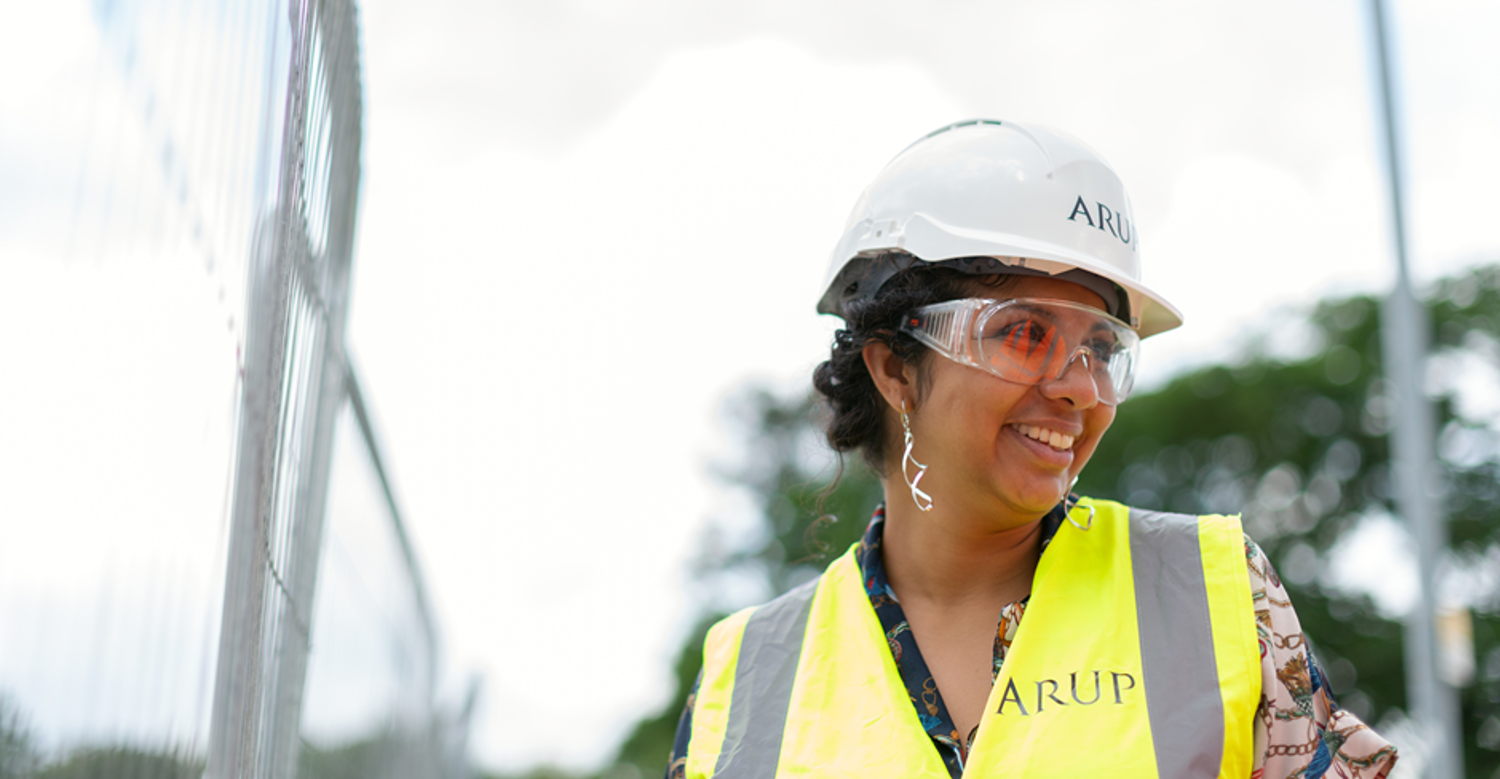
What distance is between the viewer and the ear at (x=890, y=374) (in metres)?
2.96

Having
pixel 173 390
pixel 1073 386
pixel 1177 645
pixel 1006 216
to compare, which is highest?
pixel 1006 216

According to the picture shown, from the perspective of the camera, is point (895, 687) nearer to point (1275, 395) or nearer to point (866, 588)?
point (866, 588)

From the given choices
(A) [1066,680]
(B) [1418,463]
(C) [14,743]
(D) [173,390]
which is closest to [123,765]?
(C) [14,743]

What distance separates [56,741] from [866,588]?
1.98 m

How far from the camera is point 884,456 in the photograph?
126 inches

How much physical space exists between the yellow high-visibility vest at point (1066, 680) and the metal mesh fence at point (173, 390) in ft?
3.14

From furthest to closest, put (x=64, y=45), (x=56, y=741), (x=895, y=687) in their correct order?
(x=895, y=687)
(x=56, y=741)
(x=64, y=45)

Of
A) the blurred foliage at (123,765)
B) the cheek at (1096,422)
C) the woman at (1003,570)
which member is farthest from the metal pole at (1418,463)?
the blurred foliage at (123,765)

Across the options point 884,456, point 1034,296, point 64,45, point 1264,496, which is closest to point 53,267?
point 64,45

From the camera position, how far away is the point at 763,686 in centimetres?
281

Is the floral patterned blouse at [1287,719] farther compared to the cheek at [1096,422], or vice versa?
the cheek at [1096,422]

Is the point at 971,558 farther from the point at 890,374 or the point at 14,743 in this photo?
the point at 14,743

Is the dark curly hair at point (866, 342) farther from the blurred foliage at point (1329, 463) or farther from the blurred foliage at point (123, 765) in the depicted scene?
the blurred foliage at point (1329, 463)

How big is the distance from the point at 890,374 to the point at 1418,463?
7578mm
